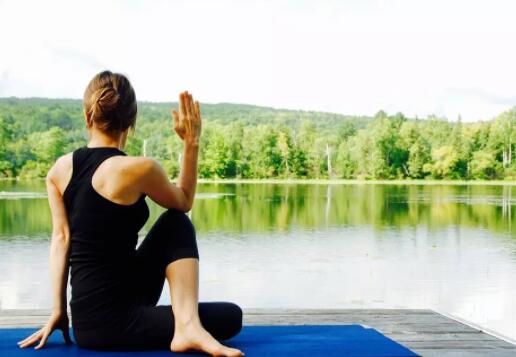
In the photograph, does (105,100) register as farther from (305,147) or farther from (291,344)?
(305,147)

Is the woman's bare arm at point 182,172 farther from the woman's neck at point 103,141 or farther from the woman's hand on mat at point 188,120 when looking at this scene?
the woman's neck at point 103,141

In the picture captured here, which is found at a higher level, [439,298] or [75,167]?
[75,167]

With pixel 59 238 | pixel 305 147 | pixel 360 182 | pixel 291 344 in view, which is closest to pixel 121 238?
pixel 59 238

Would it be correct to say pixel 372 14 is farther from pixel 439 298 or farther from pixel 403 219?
pixel 439 298

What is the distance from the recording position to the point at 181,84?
77250 mm

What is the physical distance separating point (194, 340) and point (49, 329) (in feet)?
1.44

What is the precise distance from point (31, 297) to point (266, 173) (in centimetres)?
4725

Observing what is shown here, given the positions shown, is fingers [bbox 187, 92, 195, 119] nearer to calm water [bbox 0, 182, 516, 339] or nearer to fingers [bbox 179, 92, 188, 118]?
fingers [bbox 179, 92, 188, 118]

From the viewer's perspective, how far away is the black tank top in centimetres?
207

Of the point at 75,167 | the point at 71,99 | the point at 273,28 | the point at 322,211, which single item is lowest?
the point at 322,211

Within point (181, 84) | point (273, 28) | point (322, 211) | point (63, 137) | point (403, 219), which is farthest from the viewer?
point (181, 84)

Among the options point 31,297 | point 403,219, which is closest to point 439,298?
point 31,297

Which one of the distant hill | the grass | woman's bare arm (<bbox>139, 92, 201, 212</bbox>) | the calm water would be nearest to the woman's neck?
woman's bare arm (<bbox>139, 92, 201, 212</bbox>)

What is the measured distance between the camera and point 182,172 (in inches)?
85.2
